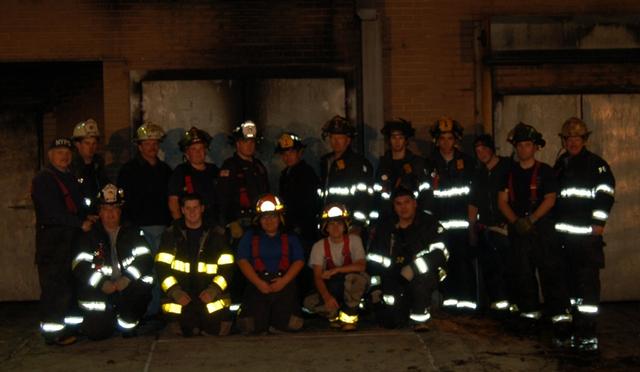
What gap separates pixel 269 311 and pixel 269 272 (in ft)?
1.23

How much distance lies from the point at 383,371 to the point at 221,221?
2607 millimetres

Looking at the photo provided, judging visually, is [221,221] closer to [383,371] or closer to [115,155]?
[115,155]

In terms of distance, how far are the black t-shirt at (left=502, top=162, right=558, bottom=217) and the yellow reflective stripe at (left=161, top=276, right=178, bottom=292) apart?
3.28m

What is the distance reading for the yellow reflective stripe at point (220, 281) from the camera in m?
7.88

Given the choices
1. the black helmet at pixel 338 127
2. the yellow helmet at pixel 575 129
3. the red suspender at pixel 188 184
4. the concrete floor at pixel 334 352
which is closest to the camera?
the concrete floor at pixel 334 352

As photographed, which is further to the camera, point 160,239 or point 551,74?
point 551,74

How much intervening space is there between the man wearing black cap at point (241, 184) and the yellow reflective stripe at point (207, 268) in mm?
546

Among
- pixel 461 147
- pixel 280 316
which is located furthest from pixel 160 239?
pixel 461 147

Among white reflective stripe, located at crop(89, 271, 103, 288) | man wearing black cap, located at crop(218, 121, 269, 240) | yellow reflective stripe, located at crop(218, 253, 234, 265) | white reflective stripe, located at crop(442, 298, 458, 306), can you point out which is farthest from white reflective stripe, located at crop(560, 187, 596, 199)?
white reflective stripe, located at crop(89, 271, 103, 288)

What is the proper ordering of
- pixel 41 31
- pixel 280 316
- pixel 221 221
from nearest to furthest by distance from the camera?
pixel 280 316
pixel 221 221
pixel 41 31

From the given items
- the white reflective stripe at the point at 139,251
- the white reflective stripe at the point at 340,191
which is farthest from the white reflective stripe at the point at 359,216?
the white reflective stripe at the point at 139,251

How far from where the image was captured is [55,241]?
7750 mm

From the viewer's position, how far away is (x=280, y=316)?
800cm

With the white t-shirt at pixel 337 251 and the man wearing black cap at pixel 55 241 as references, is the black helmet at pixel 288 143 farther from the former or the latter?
the man wearing black cap at pixel 55 241
